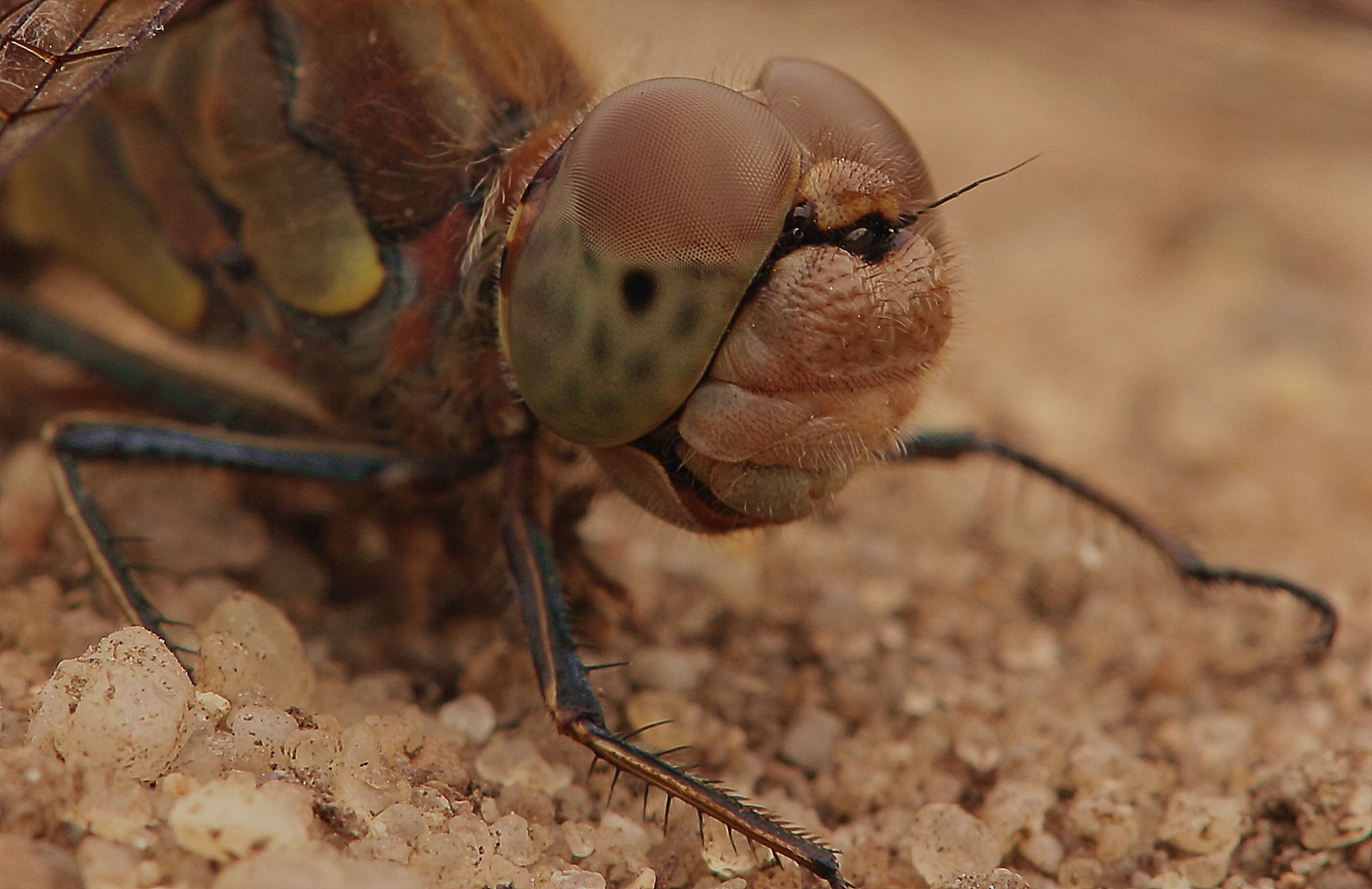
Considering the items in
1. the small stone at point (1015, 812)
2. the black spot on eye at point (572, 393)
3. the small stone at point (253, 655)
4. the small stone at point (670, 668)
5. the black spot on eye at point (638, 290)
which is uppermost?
the black spot on eye at point (638, 290)

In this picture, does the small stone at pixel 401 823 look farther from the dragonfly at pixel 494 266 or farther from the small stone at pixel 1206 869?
the small stone at pixel 1206 869

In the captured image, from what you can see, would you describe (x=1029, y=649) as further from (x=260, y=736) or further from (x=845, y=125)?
(x=260, y=736)

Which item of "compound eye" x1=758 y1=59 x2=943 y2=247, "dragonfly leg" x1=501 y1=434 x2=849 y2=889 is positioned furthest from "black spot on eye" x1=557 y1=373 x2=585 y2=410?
"compound eye" x1=758 y1=59 x2=943 y2=247

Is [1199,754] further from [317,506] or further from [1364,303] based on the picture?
[1364,303]

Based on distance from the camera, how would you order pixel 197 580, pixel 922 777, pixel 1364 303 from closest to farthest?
1. pixel 922 777
2. pixel 197 580
3. pixel 1364 303

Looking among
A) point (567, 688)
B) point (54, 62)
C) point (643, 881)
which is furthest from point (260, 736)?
point (54, 62)

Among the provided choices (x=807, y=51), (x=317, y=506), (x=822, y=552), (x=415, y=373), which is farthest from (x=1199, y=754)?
(x=807, y=51)

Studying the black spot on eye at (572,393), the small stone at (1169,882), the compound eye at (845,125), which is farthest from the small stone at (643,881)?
the compound eye at (845,125)

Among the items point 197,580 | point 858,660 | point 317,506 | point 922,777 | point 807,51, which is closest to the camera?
point 922,777
